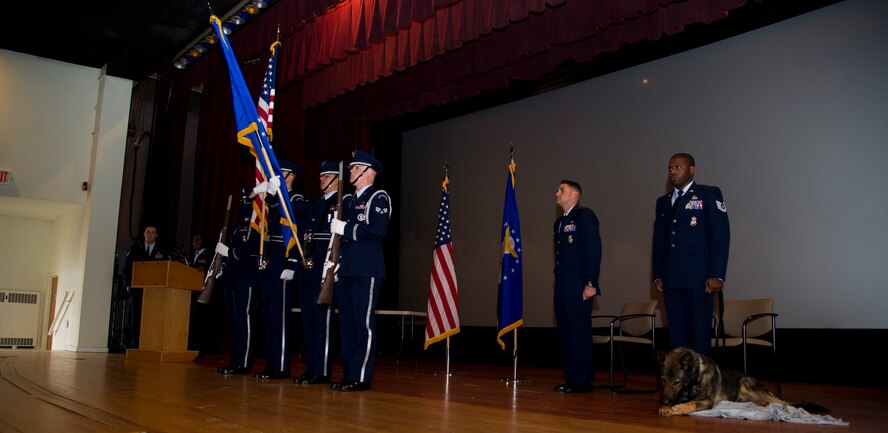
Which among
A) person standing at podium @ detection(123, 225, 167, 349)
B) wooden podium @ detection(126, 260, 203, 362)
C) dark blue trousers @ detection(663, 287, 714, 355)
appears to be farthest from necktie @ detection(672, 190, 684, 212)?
person standing at podium @ detection(123, 225, 167, 349)

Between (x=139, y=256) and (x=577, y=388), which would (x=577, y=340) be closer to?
(x=577, y=388)

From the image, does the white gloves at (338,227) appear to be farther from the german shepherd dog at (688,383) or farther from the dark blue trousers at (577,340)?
the german shepherd dog at (688,383)

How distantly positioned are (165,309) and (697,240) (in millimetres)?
4935

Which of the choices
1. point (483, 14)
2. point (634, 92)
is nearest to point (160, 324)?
point (483, 14)

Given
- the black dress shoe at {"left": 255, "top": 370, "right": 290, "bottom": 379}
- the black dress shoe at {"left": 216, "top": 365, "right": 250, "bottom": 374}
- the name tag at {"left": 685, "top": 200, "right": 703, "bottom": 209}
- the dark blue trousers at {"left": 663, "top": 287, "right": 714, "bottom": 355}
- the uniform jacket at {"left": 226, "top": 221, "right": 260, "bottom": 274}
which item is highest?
the name tag at {"left": 685, "top": 200, "right": 703, "bottom": 209}

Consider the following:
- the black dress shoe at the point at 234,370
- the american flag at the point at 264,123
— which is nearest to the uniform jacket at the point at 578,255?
the american flag at the point at 264,123

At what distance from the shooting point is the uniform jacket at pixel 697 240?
4.12 meters

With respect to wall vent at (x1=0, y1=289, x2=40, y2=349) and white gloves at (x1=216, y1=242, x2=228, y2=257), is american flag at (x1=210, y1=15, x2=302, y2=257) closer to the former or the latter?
white gloves at (x1=216, y1=242, x2=228, y2=257)

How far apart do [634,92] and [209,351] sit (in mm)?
5728

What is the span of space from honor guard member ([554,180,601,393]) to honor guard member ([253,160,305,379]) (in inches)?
72.7

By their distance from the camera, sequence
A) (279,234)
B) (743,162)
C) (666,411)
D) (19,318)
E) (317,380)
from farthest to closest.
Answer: (19,318)
(743,162)
(279,234)
(317,380)
(666,411)

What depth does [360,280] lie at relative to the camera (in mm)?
4297

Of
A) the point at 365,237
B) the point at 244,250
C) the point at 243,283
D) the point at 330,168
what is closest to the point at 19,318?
the point at 243,283

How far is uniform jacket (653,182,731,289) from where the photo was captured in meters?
4.12
